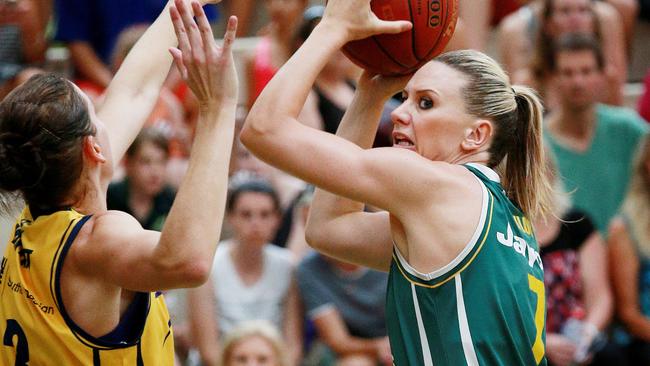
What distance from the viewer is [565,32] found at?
6.77 m

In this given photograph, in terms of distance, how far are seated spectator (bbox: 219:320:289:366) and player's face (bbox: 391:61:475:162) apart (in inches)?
103

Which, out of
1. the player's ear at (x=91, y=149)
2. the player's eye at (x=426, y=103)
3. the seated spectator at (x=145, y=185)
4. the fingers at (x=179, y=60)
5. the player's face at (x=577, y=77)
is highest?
the fingers at (x=179, y=60)

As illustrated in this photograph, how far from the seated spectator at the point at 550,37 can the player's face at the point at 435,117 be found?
11.4 ft

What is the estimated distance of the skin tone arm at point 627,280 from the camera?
6230mm

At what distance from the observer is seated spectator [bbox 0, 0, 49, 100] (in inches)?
274

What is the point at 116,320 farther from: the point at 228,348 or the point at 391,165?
the point at 228,348

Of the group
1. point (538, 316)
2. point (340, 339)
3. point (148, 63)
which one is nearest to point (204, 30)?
point (148, 63)

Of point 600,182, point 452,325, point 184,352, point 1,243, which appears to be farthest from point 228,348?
point 452,325

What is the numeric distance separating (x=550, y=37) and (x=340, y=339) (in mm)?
2253

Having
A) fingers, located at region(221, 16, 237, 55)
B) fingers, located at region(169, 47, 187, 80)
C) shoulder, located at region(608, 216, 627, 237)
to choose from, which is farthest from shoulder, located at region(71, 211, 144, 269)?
shoulder, located at region(608, 216, 627, 237)

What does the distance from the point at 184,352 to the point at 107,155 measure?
128 inches

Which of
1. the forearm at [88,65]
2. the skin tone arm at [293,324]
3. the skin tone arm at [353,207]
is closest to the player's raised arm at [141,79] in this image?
the skin tone arm at [353,207]

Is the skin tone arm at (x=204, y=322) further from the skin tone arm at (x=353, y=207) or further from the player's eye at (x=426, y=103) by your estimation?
the player's eye at (x=426, y=103)

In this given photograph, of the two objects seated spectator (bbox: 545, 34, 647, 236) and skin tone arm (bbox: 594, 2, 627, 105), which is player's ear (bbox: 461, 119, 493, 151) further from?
skin tone arm (bbox: 594, 2, 627, 105)
